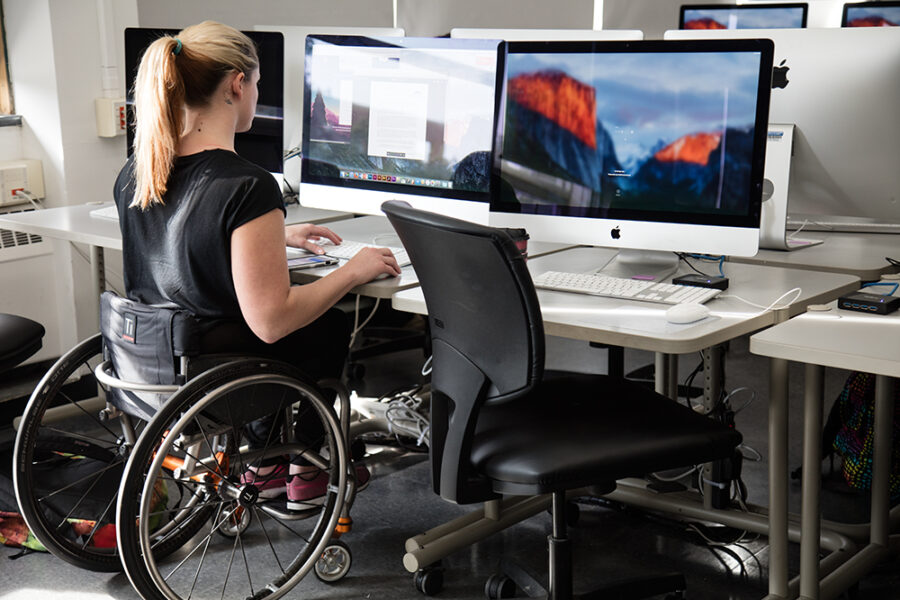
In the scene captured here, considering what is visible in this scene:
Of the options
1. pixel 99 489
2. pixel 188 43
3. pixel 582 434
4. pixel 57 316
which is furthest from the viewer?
pixel 57 316

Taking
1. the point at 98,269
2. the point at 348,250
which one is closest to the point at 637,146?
the point at 348,250

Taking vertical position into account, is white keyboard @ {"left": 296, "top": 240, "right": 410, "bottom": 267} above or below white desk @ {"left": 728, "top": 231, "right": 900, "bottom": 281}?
above

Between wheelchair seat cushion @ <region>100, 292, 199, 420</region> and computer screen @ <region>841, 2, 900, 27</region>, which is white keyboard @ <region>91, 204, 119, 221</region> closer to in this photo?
wheelchair seat cushion @ <region>100, 292, 199, 420</region>

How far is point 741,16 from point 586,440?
16.0ft

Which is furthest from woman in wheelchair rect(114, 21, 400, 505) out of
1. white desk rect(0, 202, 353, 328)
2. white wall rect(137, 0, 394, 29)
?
white wall rect(137, 0, 394, 29)

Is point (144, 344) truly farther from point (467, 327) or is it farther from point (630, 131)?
point (630, 131)

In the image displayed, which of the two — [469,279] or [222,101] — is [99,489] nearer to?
[222,101]

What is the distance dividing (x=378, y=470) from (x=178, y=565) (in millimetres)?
788

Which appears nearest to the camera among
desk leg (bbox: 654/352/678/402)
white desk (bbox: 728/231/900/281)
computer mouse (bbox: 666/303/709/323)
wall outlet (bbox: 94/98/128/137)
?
computer mouse (bbox: 666/303/709/323)

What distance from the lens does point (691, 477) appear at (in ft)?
9.43

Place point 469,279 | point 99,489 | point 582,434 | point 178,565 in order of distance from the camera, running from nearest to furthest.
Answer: point 469,279 → point 582,434 → point 178,565 → point 99,489

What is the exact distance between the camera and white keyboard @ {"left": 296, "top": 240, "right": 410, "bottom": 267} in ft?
7.77

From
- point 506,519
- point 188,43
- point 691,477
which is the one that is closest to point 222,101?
point 188,43

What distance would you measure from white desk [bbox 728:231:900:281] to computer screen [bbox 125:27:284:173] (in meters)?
1.23
